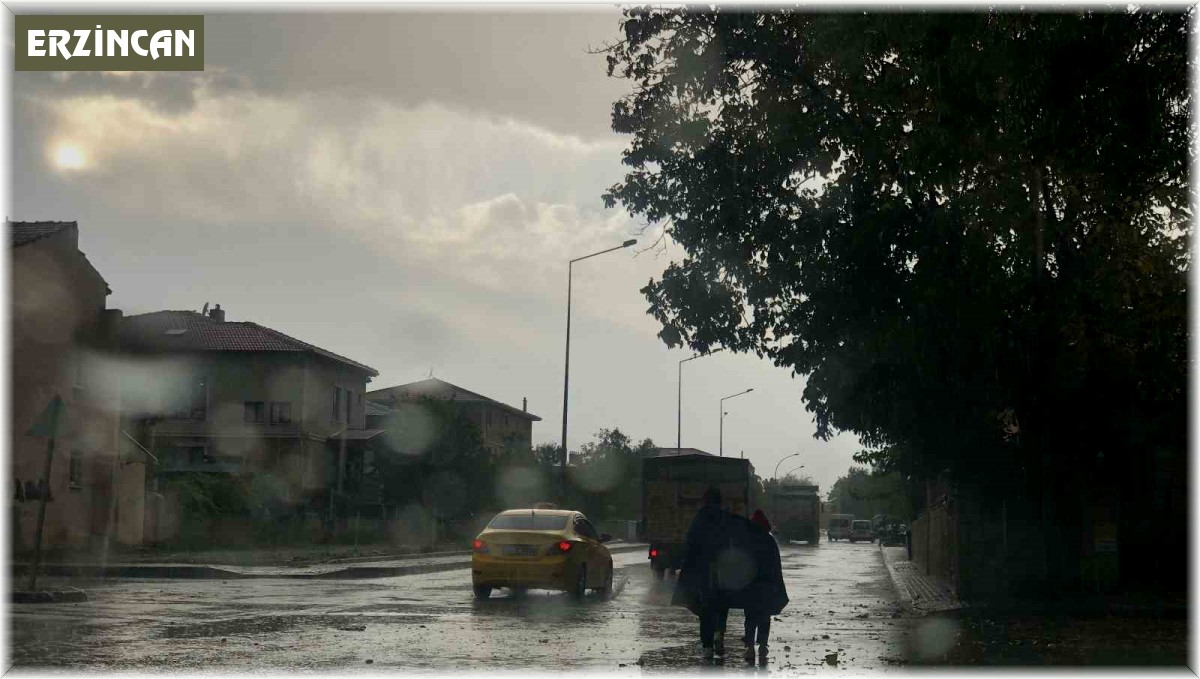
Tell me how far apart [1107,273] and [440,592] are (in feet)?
39.5

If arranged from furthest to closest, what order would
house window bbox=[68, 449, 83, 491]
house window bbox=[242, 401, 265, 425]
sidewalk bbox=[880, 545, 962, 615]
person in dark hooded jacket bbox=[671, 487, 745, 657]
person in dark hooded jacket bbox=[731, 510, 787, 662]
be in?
1. house window bbox=[242, 401, 265, 425]
2. house window bbox=[68, 449, 83, 491]
3. sidewalk bbox=[880, 545, 962, 615]
4. person in dark hooded jacket bbox=[671, 487, 745, 657]
5. person in dark hooded jacket bbox=[731, 510, 787, 662]

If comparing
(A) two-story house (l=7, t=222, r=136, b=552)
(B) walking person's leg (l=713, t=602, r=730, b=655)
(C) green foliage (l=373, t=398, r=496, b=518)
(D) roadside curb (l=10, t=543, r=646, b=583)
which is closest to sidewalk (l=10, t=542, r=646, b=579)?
(D) roadside curb (l=10, t=543, r=646, b=583)

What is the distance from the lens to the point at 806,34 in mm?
19359

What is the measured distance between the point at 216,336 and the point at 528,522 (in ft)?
173

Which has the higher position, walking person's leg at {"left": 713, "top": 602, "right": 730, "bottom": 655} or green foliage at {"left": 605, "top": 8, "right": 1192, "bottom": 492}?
green foliage at {"left": 605, "top": 8, "right": 1192, "bottom": 492}

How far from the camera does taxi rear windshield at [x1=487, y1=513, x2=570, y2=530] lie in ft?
76.7

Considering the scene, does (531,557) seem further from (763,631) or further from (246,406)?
(246,406)

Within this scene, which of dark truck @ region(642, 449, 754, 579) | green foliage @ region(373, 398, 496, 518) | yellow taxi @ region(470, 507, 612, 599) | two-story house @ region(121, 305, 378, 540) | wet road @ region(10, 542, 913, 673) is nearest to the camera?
wet road @ region(10, 542, 913, 673)

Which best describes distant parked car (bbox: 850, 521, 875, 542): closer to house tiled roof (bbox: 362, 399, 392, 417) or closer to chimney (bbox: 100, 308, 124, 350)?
house tiled roof (bbox: 362, 399, 392, 417)

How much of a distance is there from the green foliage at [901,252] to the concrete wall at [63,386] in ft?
67.9

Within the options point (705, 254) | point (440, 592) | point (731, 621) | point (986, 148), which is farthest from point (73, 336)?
point (986, 148)

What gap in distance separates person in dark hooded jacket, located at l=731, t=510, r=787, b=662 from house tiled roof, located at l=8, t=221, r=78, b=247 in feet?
93.2

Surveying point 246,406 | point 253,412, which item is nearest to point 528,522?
point 253,412

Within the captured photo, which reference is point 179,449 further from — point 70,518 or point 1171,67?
point 1171,67
